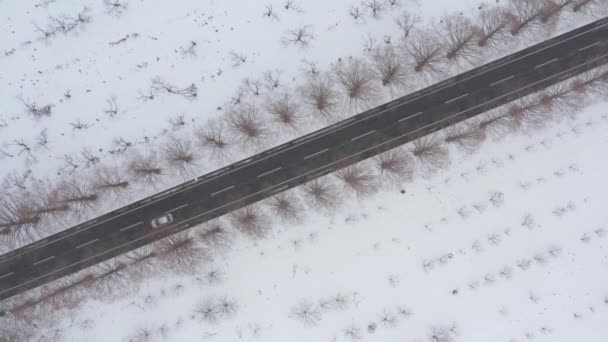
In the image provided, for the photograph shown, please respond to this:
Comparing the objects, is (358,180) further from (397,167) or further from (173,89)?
(173,89)

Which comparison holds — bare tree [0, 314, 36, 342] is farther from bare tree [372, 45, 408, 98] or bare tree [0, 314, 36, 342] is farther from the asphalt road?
bare tree [372, 45, 408, 98]

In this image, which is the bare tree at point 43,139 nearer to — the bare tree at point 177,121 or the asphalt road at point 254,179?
the asphalt road at point 254,179

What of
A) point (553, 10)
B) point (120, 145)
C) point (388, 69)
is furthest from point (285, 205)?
point (553, 10)

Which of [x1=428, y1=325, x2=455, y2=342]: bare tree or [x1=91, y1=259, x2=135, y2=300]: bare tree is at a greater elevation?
[x1=91, y1=259, x2=135, y2=300]: bare tree

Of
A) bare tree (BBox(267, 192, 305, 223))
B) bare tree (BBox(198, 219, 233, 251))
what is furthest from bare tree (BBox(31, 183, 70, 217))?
bare tree (BBox(267, 192, 305, 223))

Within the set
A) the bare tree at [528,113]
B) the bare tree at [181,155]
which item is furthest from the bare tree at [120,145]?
the bare tree at [528,113]

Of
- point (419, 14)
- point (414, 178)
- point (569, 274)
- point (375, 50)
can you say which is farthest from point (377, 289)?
point (419, 14)
